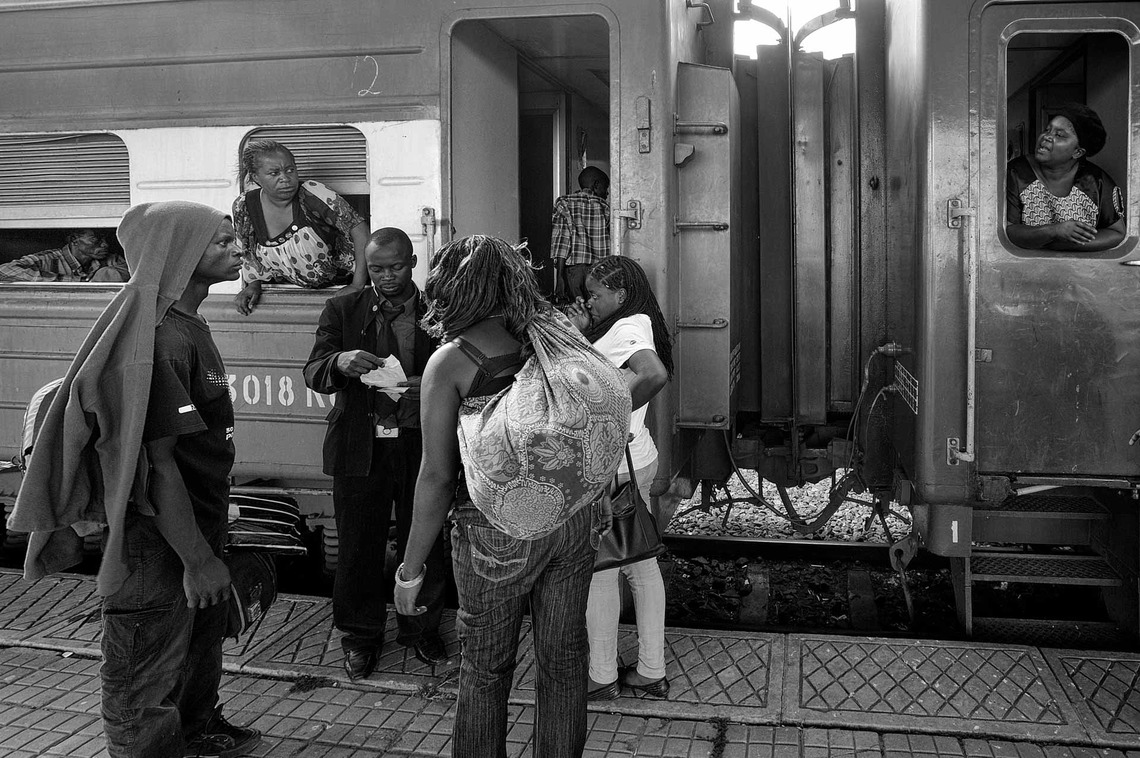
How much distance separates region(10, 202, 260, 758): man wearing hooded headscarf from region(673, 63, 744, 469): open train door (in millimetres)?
2012

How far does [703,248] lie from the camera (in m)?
4.31

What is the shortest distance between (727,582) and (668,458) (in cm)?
173

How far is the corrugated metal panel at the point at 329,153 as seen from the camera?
14.4ft

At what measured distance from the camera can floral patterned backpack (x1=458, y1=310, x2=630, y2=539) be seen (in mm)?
2457

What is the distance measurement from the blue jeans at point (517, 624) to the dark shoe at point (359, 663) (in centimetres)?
139

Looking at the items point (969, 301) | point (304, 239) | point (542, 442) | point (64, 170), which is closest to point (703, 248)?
point (969, 301)

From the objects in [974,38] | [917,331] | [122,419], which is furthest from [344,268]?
[974,38]

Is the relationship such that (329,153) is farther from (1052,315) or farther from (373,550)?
(1052,315)

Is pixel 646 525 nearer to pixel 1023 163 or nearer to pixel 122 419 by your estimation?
pixel 122 419

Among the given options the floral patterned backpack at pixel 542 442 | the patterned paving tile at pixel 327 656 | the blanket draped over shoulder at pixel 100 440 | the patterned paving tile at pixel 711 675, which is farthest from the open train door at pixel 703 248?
the blanket draped over shoulder at pixel 100 440

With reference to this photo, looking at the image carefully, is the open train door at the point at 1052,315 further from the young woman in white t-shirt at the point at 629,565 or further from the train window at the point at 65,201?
the train window at the point at 65,201

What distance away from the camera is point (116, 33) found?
4.54 metres

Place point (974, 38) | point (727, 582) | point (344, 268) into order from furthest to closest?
1. point (727, 582)
2. point (344, 268)
3. point (974, 38)

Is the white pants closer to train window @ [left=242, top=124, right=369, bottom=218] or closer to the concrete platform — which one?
the concrete platform
